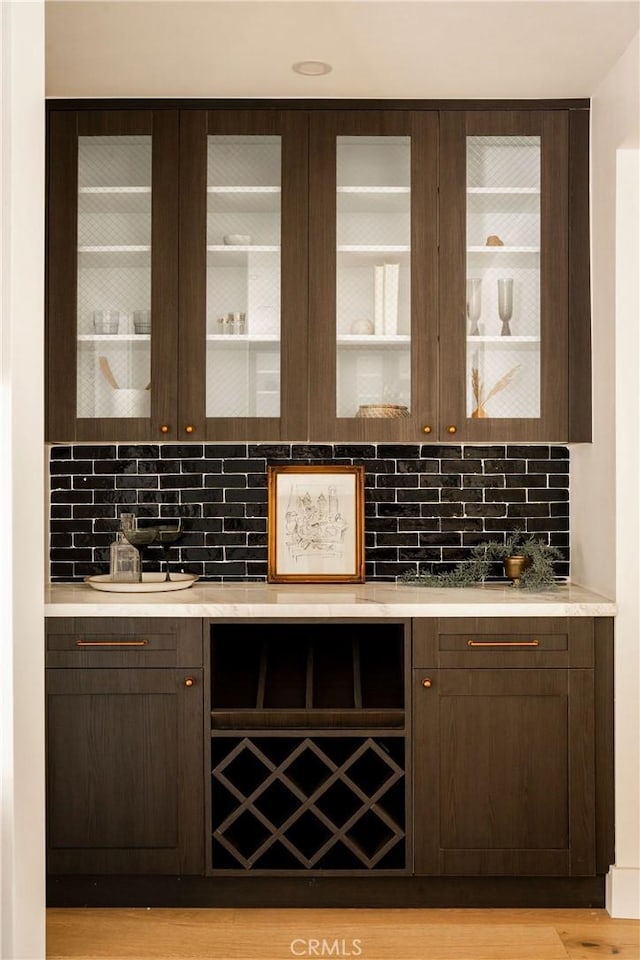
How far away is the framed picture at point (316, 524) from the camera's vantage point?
3.38 metres

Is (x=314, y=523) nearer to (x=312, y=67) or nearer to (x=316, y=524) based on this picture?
(x=316, y=524)

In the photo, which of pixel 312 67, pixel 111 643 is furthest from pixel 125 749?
pixel 312 67

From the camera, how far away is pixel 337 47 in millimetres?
2775

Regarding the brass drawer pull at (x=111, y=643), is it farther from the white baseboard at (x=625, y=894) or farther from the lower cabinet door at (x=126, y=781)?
the white baseboard at (x=625, y=894)

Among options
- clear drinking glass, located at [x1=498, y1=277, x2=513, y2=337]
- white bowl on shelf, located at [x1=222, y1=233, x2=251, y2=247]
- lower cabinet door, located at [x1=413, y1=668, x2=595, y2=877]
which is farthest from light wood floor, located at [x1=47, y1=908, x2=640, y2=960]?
white bowl on shelf, located at [x1=222, y1=233, x2=251, y2=247]

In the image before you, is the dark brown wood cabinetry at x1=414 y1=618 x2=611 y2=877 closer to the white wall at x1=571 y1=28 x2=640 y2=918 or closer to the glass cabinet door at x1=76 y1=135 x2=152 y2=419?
the white wall at x1=571 y1=28 x2=640 y2=918

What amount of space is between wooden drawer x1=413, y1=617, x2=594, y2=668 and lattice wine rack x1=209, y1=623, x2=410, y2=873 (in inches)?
3.5

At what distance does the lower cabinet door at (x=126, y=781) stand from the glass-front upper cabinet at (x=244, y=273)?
3.00 feet

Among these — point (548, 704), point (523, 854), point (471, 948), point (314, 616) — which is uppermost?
point (314, 616)

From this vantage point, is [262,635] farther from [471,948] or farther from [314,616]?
[471,948]

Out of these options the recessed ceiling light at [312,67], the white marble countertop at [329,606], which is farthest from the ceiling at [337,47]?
the white marble countertop at [329,606]

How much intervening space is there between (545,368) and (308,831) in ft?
5.69

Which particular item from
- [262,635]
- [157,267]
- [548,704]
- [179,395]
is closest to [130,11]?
[157,267]

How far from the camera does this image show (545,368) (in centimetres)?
317
